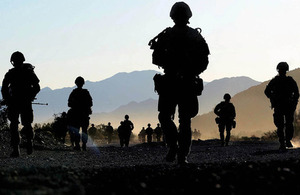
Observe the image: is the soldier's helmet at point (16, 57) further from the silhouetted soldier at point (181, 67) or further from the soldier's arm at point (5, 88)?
the silhouetted soldier at point (181, 67)

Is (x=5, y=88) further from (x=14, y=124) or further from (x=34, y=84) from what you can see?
(x=14, y=124)

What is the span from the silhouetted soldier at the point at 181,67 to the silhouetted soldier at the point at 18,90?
5553mm

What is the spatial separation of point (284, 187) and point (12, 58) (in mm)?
9809

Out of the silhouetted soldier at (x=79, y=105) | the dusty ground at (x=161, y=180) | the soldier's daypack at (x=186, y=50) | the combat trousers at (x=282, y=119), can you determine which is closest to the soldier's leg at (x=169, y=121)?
the soldier's daypack at (x=186, y=50)

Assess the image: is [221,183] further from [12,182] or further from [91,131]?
[91,131]

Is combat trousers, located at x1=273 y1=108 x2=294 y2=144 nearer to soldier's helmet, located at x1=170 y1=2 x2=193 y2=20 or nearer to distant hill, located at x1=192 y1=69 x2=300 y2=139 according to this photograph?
soldier's helmet, located at x1=170 y1=2 x2=193 y2=20

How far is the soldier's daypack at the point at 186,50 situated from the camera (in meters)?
9.51

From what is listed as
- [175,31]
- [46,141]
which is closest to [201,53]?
[175,31]

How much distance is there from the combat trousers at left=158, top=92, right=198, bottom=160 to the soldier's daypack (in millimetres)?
467

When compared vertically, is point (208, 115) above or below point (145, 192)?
above

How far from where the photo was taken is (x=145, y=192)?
566cm

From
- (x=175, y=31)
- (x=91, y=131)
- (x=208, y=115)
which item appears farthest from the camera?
(x=208, y=115)

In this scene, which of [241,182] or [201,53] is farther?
[201,53]

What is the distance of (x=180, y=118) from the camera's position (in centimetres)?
957
